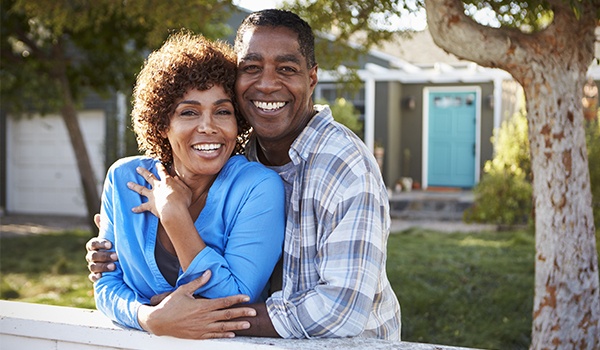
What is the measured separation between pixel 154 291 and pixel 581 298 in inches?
105

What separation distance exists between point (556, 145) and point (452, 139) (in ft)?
42.2

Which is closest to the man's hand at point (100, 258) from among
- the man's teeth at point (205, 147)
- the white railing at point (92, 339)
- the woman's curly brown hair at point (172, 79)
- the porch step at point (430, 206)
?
the white railing at point (92, 339)

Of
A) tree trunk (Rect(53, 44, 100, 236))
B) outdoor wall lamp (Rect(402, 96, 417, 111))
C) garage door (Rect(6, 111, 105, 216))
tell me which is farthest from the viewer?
outdoor wall lamp (Rect(402, 96, 417, 111))

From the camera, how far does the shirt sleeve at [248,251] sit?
241cm

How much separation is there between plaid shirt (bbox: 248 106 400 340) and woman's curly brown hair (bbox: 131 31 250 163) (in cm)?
38

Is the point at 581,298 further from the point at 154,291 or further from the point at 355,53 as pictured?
the point at 355,53

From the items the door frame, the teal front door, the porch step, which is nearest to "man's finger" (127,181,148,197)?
the porch step

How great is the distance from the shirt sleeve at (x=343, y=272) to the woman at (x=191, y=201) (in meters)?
0.18

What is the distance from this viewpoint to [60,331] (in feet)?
8.45

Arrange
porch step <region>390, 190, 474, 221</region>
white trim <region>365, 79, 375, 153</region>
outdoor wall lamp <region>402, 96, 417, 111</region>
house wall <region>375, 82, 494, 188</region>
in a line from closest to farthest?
1. porch step <region>390, 190, 474, 221</region>
2. white trim <region>365, 79, 375, 153</region>
3. house wall <region>375, 82, 494, 188</region>
4. outdoor wall lamp <region>402, 96, 417, 111</region>

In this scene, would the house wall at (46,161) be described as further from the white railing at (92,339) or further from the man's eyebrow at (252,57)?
the man's eyebrow at (252,57)

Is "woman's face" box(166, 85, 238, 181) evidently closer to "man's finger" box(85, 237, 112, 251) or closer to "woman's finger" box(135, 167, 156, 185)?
"woman's finger" box(135, 167, 156, 185)

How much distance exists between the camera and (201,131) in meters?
2.56

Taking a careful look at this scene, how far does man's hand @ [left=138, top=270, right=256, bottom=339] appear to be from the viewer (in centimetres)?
238
